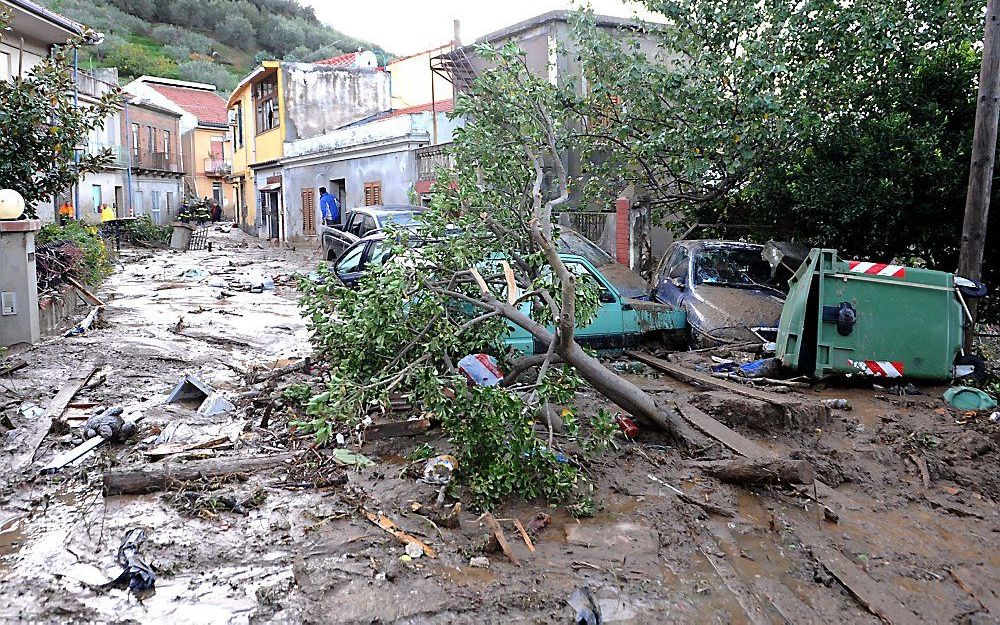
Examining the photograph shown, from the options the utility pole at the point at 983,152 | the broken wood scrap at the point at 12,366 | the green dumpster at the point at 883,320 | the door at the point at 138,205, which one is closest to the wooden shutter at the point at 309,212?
the door at the point at 138,205

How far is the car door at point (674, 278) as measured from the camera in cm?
1032

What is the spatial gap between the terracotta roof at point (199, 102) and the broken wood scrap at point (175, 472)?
176ft

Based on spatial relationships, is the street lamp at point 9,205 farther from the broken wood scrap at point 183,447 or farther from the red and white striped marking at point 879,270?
the red and white striped marking at point 879,270

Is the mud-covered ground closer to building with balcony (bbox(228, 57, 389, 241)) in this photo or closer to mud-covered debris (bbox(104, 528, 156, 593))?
mud-covered debris (bbox(104, 528, 156, 593))

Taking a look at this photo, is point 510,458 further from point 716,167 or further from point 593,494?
point 716,167

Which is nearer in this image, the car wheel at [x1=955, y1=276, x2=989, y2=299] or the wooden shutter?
the car wheel at [x1=955, y1=276, x2=989, y2=299]

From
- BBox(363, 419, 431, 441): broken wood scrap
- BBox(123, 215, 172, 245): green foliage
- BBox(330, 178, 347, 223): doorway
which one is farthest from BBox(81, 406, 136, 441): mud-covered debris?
BBox(123, 215, 172, 245): green foliage

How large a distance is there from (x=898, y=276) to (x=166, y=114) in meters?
47.9

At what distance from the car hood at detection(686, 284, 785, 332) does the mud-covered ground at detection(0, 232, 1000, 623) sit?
2270mm

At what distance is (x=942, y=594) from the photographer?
4090 millimetres

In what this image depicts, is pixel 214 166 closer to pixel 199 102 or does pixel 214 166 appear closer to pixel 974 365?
pixel 199 102

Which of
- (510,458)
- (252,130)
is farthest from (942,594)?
(252,130)

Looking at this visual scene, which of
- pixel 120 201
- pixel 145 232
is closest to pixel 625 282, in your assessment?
pixel 145 232

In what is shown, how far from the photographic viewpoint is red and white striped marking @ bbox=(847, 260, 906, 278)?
7945 mm
